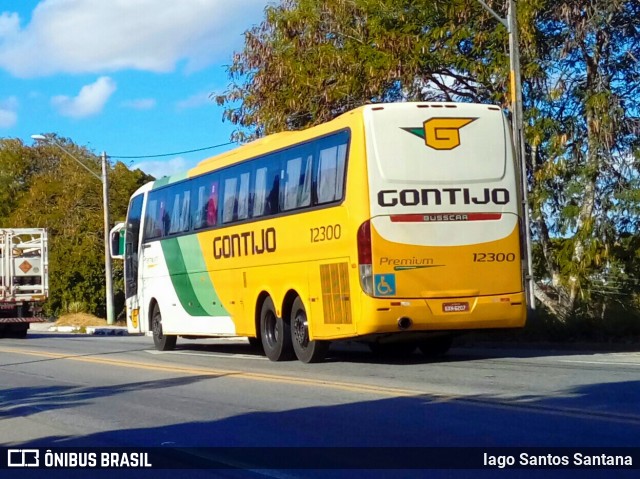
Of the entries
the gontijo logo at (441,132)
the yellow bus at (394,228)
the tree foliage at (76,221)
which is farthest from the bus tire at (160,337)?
the tree foliage at (76,221)

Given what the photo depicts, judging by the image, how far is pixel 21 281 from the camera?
3375 centimetres

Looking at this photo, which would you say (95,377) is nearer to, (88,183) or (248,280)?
(248,280)

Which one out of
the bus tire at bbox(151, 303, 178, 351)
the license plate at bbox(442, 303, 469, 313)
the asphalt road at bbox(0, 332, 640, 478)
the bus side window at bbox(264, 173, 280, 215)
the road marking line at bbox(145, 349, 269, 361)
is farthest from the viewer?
the bus tire at bbox(151, 303, 178, 351)

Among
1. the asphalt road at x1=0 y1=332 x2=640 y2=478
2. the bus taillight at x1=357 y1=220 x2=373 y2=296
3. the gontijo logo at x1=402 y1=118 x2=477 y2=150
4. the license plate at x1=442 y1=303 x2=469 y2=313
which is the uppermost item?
the gontijo logo at x1=402 y1=118 x2=477 y2=150

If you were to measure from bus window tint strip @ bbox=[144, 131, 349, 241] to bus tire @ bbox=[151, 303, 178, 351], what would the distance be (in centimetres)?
174

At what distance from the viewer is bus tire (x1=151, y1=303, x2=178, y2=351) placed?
2261 cm

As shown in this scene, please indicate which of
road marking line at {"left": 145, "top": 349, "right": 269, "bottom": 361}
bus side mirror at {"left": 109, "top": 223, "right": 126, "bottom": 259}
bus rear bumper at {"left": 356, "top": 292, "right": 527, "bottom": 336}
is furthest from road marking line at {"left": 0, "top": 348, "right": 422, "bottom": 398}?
bus side mirror at {"left": 109, "top": 223, "right": 126, "bottom": 259}

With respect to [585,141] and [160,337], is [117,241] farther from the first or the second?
[585,141]

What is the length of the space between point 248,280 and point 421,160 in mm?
4607

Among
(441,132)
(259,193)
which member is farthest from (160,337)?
(441,132)

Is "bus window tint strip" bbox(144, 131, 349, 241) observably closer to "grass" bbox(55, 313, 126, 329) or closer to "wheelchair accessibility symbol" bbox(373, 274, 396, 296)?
"wheelchair accessibility symbol" bbox(373, 274, 396, 296)

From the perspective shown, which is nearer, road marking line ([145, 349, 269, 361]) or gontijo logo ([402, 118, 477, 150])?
gontijo logo ([402, 118, 477, 150])

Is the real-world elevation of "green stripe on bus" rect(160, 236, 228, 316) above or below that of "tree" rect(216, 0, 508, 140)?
Answer: below

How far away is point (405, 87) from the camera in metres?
25.7
